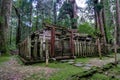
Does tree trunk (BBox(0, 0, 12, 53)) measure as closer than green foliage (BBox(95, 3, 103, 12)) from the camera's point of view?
Yes

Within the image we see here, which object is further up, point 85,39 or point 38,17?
point 38,17

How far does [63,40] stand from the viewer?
10.8 metres

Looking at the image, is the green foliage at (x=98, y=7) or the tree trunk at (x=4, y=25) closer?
the tree trunk at (x=4, y=25)

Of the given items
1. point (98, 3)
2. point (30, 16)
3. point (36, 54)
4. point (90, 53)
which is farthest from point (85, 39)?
point (30, 16)

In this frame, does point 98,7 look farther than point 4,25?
Yes

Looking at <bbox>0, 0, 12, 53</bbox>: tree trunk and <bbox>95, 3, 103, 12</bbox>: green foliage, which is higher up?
<bbox>95, 3, 103, 12</bbox>: green foliage

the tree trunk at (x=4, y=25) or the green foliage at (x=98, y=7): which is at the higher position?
the green foliage at (x=98, y=7)

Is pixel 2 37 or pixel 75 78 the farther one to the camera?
pixel 2 37

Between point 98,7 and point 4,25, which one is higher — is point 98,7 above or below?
above

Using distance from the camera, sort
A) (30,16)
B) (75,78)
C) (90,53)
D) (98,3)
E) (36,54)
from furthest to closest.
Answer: (30,16) → (98,3) → (90,53) → (36,54) → (75,78)

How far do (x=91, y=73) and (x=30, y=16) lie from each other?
31187 mm

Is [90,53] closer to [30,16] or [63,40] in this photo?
[63,40]

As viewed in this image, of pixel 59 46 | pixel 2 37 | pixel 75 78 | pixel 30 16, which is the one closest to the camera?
pixel 75 78

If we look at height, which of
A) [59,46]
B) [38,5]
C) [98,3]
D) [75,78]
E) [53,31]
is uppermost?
[38,5]
